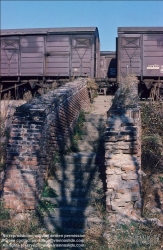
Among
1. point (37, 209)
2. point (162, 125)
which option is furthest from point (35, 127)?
point (162, 125)

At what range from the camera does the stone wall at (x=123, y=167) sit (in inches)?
154

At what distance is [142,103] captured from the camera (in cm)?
770

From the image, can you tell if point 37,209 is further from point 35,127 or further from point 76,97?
point 76,97

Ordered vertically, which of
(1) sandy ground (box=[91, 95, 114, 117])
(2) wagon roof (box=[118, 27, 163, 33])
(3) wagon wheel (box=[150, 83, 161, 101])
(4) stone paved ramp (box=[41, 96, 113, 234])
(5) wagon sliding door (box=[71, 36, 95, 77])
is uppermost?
(2) wagon roof (box=[118, 27, 163, 33])

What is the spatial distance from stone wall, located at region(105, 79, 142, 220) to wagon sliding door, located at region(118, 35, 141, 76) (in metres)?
9.06

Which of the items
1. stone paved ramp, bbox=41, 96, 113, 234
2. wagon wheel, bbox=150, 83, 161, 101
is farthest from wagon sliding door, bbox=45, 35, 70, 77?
stone paved ramp, bbox=41, 96, 113, 234

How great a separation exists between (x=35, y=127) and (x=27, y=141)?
0.27 meters

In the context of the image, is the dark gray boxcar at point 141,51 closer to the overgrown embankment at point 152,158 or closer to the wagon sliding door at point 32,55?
the wagon sliding door at point 32,55

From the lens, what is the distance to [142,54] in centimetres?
1311

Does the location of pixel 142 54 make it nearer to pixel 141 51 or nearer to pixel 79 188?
pixel 141 51

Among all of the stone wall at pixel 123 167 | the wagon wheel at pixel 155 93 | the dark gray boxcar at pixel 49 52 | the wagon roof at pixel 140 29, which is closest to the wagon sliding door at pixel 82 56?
the dark gray boxcar at pixel 49 52

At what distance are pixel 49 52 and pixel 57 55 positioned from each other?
43 centimetres

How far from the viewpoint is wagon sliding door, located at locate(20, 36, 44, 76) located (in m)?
13.6

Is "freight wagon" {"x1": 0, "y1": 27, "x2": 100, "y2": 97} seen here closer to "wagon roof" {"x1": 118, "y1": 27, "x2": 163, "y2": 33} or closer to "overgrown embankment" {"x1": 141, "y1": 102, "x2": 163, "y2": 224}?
"wagon roof" {"x1": 118, "y1": 27, "x2": 163, "y2": 33}
